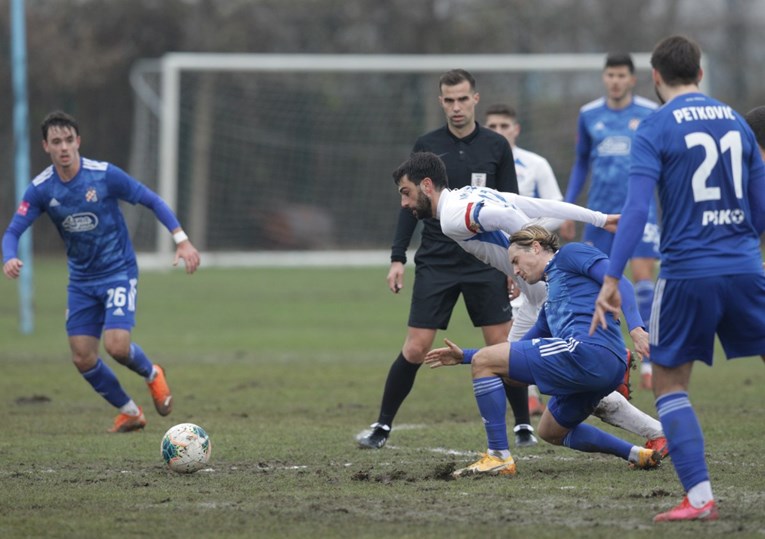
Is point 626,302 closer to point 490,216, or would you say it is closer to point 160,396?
point 490,216

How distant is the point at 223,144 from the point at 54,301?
7.58m

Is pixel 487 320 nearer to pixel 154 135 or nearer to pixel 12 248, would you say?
pixel 12 248

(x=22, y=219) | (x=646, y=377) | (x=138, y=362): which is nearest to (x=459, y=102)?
(x=138, y=362)

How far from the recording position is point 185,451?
7004 mm

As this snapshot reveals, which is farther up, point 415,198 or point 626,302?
point 415,198

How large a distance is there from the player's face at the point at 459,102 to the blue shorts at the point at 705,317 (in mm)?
3007

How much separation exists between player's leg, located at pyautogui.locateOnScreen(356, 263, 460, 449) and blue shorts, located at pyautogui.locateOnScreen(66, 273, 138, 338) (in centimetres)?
216

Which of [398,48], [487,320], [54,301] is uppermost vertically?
[398,48]

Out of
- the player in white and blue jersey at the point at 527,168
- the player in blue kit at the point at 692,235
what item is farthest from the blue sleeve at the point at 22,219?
the player in blue kit at the point at 692,235

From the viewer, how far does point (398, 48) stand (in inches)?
1361

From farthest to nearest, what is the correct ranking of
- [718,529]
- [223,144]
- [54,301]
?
[223,144] < [54,301] < [718,529]

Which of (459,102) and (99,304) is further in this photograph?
(99,304)

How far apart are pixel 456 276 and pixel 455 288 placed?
0.09m

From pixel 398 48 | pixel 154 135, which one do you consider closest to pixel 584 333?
pixel 154 135
